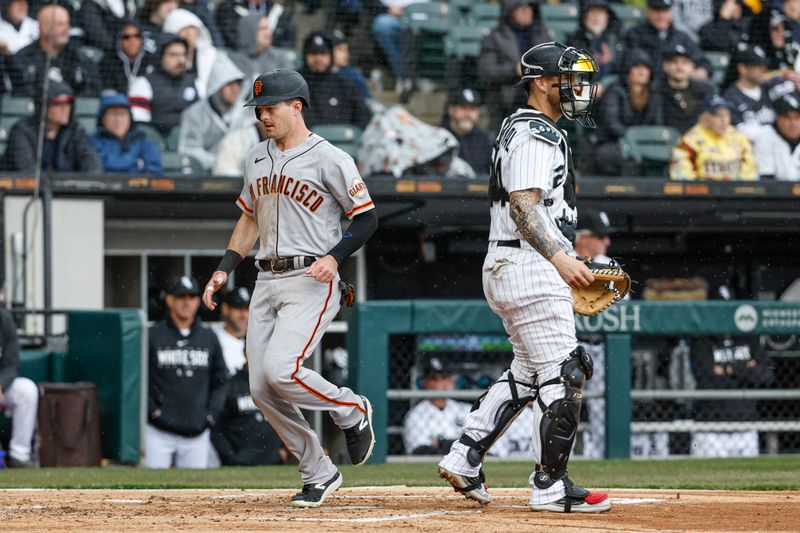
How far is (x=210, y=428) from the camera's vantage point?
31.7ft

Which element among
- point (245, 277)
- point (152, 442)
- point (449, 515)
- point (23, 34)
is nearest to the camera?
point (449, 515)

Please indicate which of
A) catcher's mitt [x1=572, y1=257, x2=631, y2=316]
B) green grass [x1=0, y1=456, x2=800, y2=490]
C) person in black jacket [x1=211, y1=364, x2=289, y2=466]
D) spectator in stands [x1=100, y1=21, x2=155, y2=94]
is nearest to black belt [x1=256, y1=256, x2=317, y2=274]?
catcher's mitt [x1=572, y1=257, x2=631, y2=316]

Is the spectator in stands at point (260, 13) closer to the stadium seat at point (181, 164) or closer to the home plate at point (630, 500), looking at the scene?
the stadium seat at point (181, 164)

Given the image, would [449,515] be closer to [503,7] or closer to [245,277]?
[245,277]

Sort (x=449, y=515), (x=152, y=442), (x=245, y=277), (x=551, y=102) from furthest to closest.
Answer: (x=245, y=277)
(x=152, y=442)
(x=551, y=102)
(x=449, y=515)

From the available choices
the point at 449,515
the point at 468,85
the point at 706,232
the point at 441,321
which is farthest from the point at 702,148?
the point at 449,515

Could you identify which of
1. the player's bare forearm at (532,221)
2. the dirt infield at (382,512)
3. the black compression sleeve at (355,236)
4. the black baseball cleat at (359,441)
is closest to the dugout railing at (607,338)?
the dirt infield at (382,512)

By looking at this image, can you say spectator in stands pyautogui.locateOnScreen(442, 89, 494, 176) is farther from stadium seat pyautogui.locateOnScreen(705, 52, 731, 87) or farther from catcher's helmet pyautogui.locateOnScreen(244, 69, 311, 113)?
catcher's helmet pyautogui.locateOnScreen(244, 69, 311, 113)

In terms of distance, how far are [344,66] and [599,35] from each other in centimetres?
278

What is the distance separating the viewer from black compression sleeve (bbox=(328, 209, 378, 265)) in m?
5.29

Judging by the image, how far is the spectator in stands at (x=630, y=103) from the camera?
1261cm

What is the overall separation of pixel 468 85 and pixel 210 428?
491 centimetres

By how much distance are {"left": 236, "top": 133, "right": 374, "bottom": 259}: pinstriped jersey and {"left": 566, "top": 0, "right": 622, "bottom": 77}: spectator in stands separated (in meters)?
8.50

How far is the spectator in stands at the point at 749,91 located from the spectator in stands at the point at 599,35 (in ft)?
3.89
